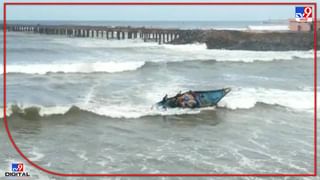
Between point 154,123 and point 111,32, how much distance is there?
61112 millimetres

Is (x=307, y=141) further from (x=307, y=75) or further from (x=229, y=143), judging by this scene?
(x=307, y=75)

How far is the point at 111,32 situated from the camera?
248ft

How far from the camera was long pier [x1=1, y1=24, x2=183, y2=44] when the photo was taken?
6536 cm

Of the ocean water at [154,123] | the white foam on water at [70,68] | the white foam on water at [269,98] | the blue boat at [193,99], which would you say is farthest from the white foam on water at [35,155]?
the white foam on water at [70,68]

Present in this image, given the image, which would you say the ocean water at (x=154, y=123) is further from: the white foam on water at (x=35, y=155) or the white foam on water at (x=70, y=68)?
the white foam on water at (x=70, y=68)

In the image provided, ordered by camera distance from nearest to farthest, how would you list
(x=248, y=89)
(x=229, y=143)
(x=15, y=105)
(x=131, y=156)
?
(x=131, y=156) → (x=229, y=143) → (x=15, y=105) → (x=248, y=89)

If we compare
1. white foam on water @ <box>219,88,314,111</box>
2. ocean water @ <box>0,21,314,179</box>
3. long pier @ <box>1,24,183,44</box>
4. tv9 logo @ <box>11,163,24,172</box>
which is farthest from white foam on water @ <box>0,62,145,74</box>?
long pier @ <box>1,24,183,44</box>

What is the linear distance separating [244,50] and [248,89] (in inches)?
1177

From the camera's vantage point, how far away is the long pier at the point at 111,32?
2573 inches

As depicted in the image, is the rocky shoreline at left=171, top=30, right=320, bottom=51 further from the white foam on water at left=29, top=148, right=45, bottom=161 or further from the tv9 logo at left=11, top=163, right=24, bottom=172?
the tv9 logo at left=11, top=163, right=24, bottom=172

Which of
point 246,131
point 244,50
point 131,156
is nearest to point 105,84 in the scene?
point 246,131

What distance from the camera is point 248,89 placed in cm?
2242

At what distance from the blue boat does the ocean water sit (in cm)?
26

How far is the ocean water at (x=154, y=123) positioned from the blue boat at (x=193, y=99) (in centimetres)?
26
